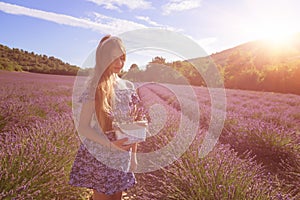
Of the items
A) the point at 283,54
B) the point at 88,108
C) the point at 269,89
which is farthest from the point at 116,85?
the point at 283,54

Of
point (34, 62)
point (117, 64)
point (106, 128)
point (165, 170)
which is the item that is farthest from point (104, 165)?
point (34, 62)

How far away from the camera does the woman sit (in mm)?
1436

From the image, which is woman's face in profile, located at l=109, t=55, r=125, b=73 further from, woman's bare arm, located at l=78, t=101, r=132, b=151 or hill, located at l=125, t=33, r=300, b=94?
hill, located at l=125, t=33, r=300, b=94

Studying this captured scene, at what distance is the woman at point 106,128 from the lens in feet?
4.71

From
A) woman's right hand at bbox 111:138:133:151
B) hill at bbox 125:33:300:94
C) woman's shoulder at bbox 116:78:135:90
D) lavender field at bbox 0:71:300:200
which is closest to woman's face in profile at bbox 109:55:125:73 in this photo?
woman's shoulder at bbox 116:78:135:90

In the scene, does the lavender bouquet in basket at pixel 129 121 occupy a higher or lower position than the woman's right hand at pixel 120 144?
higher

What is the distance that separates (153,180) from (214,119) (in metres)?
2.66

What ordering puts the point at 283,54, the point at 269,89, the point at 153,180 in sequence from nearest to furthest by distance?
the point at 153,180
the point at 269,89
the point at 283,54

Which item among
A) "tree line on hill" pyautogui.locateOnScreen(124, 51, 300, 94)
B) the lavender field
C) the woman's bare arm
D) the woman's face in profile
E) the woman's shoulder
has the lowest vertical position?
the lavender field

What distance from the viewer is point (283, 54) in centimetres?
8181

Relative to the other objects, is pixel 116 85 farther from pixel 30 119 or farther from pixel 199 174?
pixel 30 119

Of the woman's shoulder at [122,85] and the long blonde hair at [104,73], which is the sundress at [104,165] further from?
the long blonde hair at [104,73]

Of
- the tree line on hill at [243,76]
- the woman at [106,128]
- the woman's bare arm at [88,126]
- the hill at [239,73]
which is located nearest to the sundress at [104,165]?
the woman at [106,128]

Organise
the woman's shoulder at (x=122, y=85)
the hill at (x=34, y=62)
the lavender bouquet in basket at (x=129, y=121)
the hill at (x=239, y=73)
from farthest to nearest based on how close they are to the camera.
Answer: the hill at (x=34, y=62) < the hill at (x=239, y=73) < the woman's shoulder at (x=122, y=85) < the lavender bouquet in basket at (x=129, y=121)
